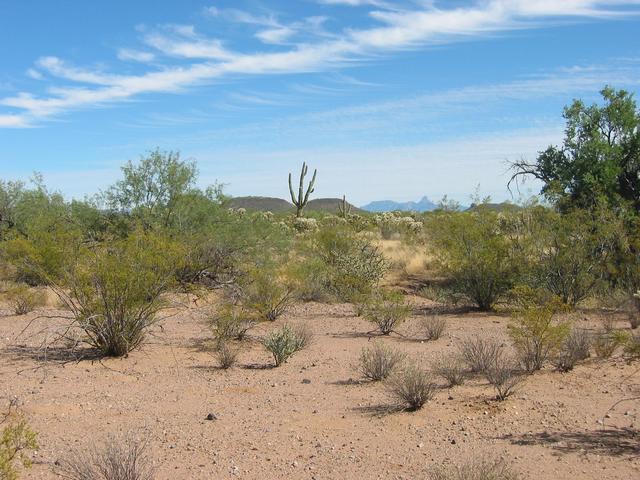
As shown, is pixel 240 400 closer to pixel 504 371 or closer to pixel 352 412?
pixel 352 412

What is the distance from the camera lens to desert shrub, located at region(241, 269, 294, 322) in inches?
620

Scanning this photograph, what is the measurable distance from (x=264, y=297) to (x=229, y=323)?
310cm

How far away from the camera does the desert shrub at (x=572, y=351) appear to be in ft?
34.8

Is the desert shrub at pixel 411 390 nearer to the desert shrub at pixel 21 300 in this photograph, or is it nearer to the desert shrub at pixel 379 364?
the desert shrub at pixel 379 364

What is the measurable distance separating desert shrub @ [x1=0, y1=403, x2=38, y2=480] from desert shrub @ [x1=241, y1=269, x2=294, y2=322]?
24.5 feet

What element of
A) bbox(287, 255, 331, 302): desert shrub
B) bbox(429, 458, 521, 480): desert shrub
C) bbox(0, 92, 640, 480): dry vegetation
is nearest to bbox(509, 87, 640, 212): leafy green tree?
bbox(0, 92, 640, 480): dry vegetation

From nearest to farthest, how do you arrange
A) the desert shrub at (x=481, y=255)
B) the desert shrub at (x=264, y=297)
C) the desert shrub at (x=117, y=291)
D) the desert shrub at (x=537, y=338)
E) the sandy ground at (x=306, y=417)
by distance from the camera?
the sandy ground at (x=306, y=417)
the desert shrub at (x=537, y=338)
the desert shrub at (x=117, y=291)
the desert shrub at (x=264, y=297)
the desert shrub at (x=481, y=255)

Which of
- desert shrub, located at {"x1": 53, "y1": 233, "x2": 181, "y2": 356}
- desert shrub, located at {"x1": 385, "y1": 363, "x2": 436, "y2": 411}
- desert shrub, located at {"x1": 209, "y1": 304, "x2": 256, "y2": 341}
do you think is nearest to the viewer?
desert shrub, located at {"x1": 385, "y1": 363, "x2": 436, "y2": 411}

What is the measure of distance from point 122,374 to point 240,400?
2497mm

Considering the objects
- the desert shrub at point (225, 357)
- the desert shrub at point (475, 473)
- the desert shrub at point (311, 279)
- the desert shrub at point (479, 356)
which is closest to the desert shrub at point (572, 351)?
the desert shrub at point (479, 356)

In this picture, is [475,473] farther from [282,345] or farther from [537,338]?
[282,345]

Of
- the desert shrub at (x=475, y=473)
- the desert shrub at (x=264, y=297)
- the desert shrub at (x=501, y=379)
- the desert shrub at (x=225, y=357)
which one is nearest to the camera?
the desert shrub at (x=475, y=473)

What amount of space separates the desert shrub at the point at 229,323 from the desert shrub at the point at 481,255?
6.57 meters

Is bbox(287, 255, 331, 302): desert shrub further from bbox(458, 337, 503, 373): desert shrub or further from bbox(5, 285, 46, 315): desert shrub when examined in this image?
bbox(458, 337, 503, 373): desert shrub
